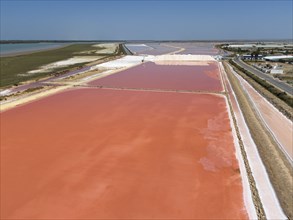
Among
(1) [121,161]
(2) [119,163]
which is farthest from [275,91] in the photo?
(2) [119,163]

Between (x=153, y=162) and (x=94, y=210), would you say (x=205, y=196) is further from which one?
(x=94, y=210)

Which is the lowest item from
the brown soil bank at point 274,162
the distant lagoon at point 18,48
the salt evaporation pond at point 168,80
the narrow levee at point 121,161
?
the distant lagoon at point 18,48

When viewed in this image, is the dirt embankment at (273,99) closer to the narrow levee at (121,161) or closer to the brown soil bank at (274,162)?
the brown soil bank at (274,162)

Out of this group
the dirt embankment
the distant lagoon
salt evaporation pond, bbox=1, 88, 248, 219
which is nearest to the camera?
salt evaporation pond, bbox=1, 88, 248, 219

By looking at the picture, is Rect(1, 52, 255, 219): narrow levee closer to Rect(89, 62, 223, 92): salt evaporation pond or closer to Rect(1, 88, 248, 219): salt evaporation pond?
Rect(1, 88, 248, 219): salt evaporation pond

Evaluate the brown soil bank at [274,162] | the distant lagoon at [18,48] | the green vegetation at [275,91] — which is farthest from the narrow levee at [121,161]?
the distant lagoon at [18,48]

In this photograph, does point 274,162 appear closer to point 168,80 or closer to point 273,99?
point 273,99

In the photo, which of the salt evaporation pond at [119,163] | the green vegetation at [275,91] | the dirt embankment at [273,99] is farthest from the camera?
the green vegetation at [275,91]

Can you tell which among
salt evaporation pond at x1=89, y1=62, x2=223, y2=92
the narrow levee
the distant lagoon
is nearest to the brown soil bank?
the narrow levee
